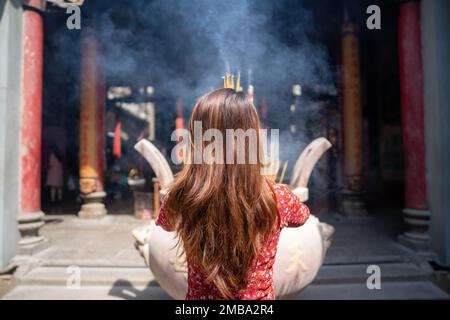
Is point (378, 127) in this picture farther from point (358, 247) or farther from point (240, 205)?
point (240, 205)

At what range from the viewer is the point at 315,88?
6684 mm

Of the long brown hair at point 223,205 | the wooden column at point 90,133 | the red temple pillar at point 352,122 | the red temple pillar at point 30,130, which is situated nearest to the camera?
the long brown hair at point 223,205

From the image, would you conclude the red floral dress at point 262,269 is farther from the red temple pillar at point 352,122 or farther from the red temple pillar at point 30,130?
the red temple pillar at point 352,122

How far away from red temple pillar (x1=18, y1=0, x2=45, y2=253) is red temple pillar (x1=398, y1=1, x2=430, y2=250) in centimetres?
456

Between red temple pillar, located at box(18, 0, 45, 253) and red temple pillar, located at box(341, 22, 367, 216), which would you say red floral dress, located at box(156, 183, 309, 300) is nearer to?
red temple pillar, located at box(18, 0, 45, 253)

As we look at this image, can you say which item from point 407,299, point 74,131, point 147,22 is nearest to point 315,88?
point 147,22

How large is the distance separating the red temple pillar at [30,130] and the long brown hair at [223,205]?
3.33 metres

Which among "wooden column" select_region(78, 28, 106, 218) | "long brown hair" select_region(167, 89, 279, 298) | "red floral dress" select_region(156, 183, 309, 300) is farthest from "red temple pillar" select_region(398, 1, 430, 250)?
"wooden column" select_region(78, 28, 106, 218)

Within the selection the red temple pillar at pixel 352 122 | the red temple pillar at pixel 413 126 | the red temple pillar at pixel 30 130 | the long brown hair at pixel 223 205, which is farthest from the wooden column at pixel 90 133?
the long brown hair at pixel 223 205

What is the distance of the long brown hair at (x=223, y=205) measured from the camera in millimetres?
980

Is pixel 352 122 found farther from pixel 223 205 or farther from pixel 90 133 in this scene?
pixel 223 205

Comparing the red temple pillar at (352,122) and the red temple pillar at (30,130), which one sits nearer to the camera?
the red temple pillar at (30,130)

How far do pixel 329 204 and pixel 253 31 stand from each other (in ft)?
12.6

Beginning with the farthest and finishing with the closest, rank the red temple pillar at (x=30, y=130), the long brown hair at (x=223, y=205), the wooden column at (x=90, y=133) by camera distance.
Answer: the wooden column at (x=90, y=133) < the red temple pillar at (x=30, y=130) < the long brown hair at (x=223, y=205)
